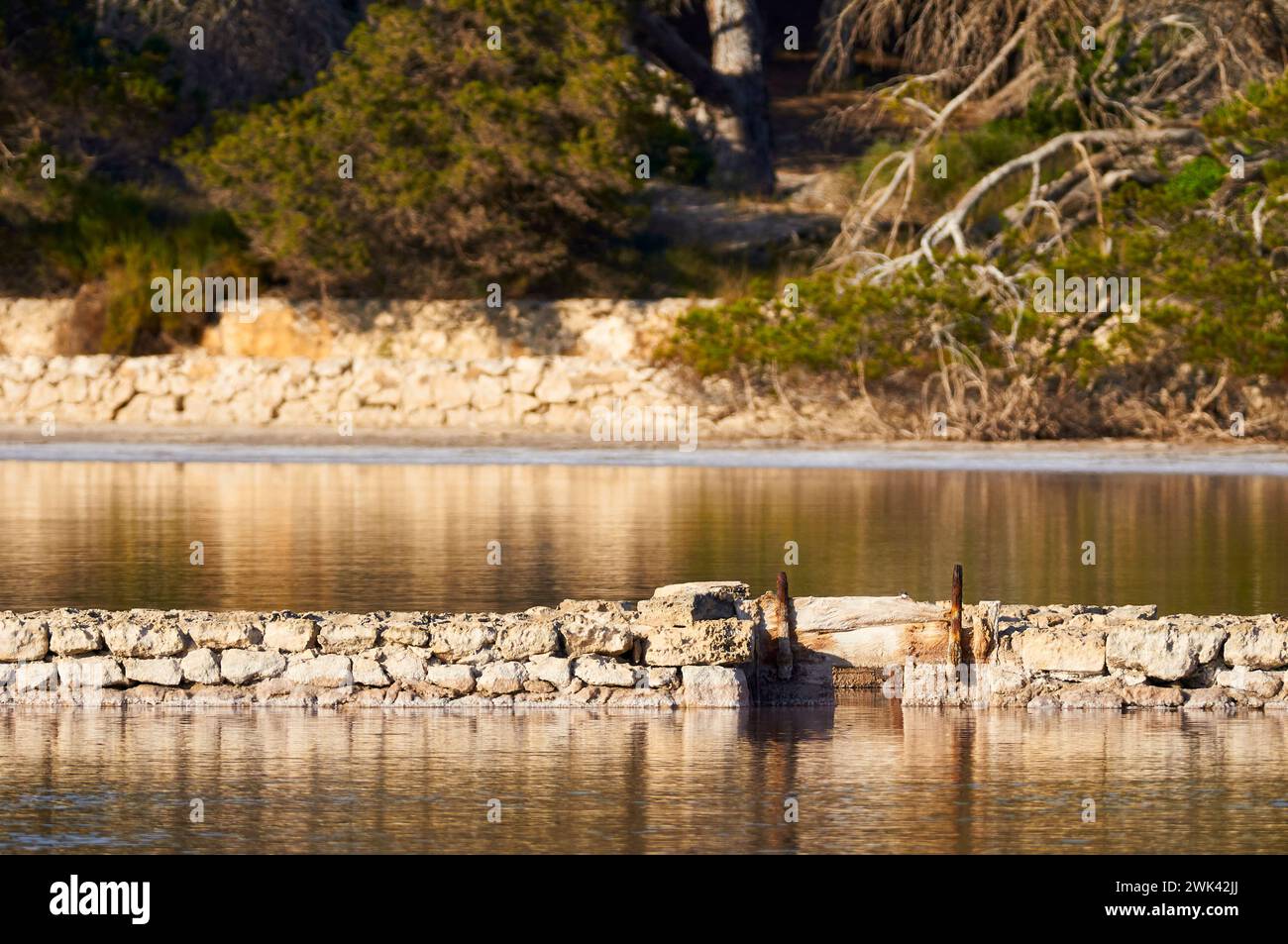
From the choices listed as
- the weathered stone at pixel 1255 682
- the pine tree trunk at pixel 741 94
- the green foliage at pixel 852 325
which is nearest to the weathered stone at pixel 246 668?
the weathered stone at pixel 1255 682

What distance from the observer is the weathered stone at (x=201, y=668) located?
1233 cm

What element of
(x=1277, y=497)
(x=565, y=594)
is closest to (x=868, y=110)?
(x=1277, y=497)

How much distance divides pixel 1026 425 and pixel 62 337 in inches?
595

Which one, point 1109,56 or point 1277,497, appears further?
point 1109,56

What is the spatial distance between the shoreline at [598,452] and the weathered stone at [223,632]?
58.8 feet

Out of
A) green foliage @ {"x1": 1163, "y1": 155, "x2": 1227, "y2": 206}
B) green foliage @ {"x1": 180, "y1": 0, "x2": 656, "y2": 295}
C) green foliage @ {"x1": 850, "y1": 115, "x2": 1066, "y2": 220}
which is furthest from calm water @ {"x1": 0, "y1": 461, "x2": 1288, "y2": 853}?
green foliage @ {"x1": 850, "y1": 115, "x2": 1066, "y2": 220}

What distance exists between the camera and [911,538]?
20109 millimetres

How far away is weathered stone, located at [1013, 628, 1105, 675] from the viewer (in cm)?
1245

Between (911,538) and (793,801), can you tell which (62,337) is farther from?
(793,801)

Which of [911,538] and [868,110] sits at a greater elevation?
[868,110]

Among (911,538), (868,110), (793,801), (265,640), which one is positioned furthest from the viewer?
(868,110)

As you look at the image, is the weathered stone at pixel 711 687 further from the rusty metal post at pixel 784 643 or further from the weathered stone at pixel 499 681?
the weathered stone at pixel 499 681
